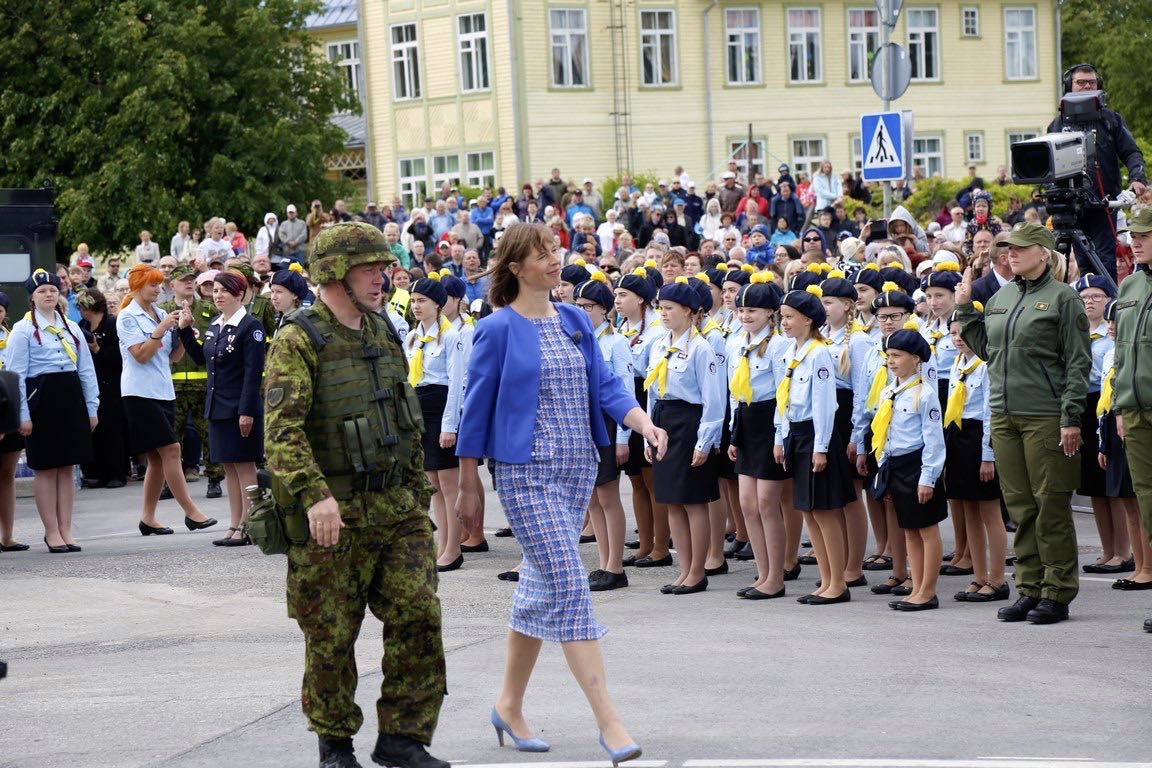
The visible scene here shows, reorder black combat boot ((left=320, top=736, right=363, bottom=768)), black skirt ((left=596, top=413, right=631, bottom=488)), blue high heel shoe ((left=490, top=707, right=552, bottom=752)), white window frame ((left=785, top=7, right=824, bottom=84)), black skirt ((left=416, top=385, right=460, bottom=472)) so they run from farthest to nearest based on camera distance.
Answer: white window frame ((left=785, top=7, right=824, bottom=84)) → black skirt ((left=416, top=385, right=460, bottom=472)) → black skirt ((left=596, top=413, right=631, bottom=488)) → blue high heel shoe ((left=490, top=707, right=552, bottom=752)) → black combat boot ((left=320, top=736, right=363, bottom=768))

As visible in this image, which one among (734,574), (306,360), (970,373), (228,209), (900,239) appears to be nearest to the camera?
(306,360)

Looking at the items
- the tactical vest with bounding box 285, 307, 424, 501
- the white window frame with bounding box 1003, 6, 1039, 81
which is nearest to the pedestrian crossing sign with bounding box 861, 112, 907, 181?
the tactical vest with bounding box 285, 307, 424, 501

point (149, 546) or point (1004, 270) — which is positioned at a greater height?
point (1004, 270)

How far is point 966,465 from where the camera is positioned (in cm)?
1049

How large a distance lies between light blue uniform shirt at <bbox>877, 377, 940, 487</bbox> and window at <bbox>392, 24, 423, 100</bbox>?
41650mm

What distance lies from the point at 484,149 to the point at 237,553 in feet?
122

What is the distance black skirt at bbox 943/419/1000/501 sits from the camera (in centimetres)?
1043

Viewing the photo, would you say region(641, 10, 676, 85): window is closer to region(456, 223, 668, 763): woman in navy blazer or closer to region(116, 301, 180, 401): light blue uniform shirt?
region(116, 301, 180, 401): light blue uniform shirt

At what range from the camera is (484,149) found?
49219 millimetres

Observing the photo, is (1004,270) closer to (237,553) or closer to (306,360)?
(237,553)

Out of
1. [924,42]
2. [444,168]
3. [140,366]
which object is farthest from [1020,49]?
[140,366]

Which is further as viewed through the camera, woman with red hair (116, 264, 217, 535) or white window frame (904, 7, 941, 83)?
white window frame (904, 7, 941, 83)

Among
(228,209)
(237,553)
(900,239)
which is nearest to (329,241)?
(237,553)

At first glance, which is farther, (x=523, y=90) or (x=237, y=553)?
(x=523, y=90)
